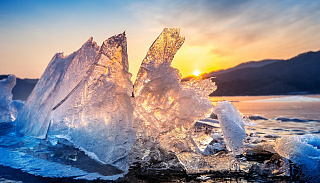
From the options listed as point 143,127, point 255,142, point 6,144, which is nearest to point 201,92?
point 143,127

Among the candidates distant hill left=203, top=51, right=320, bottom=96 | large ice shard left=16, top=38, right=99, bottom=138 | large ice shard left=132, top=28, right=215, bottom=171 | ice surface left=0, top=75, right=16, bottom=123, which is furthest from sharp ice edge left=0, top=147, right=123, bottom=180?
distant hill left=203, top=51, right=320, bottom=96

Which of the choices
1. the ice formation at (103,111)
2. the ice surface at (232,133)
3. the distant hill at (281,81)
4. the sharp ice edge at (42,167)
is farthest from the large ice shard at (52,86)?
the distant hill at (281,81)

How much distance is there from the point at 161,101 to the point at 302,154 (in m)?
2.19

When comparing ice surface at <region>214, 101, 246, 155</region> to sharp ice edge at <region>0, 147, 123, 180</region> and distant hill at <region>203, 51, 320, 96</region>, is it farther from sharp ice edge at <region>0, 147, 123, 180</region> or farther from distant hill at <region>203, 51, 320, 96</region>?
distant hill at <region>203, 51, 320, 96</region>

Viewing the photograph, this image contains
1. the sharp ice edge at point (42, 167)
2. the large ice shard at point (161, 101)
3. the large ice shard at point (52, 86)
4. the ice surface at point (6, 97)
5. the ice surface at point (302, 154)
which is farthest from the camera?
the ice surface at point (6, 97)

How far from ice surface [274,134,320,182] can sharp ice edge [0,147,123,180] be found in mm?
2386

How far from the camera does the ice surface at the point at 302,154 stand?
3.08m

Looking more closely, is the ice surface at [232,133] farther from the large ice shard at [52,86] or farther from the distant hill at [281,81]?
the distant hill at [281,81]

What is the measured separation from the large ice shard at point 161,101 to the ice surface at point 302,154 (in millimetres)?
1234

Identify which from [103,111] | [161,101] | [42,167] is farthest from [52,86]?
[161,101]

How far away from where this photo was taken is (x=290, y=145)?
3.46 m

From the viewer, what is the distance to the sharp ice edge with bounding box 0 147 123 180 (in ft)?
9.74

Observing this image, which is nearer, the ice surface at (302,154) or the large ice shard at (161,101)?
the ice surface at (302,154)

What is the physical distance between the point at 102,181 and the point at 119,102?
4.47 feet
